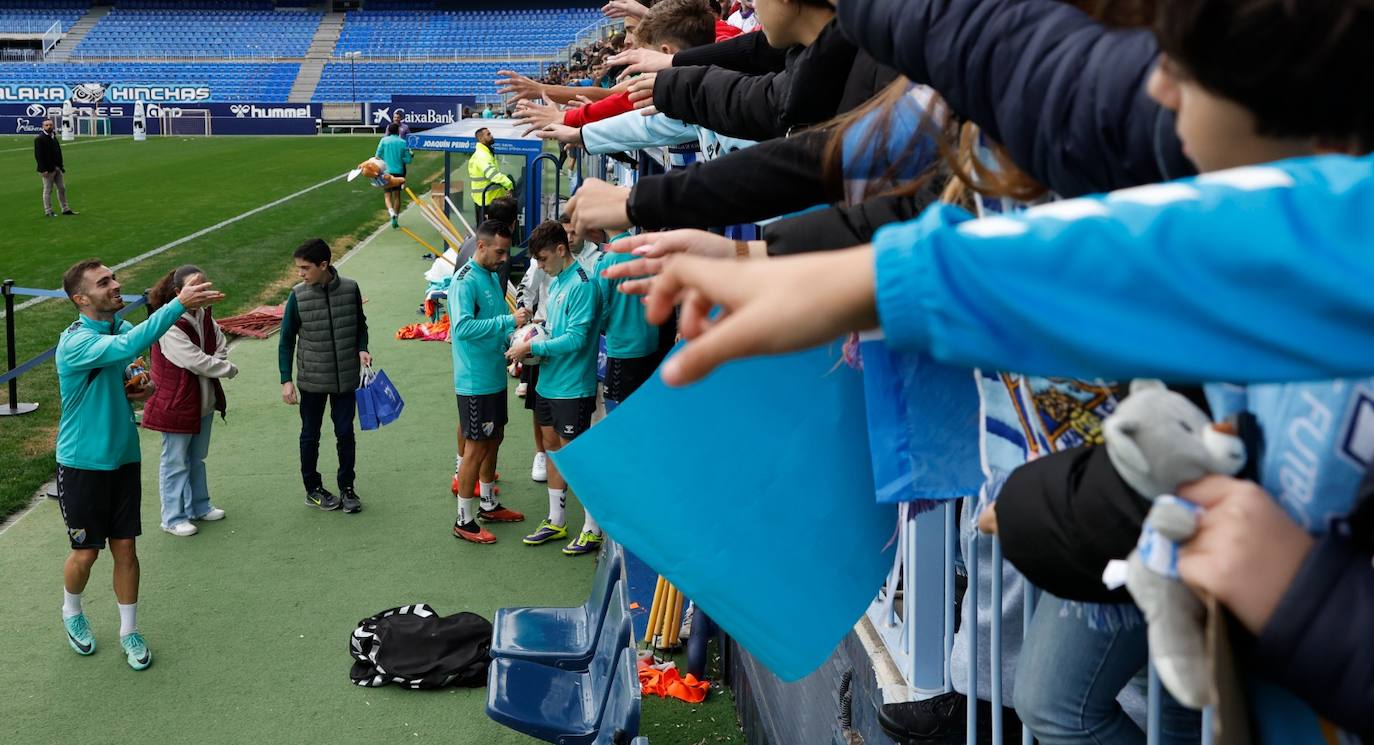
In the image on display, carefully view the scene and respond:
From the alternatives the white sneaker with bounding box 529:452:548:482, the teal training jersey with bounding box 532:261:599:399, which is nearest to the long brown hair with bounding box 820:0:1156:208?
the teal training jersey with bounding box 532:261:599:399

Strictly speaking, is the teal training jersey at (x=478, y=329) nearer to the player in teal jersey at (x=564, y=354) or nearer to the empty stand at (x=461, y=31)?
the player in teal jersey at (x=564, y=354)

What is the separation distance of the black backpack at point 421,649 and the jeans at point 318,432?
2016 millimetres

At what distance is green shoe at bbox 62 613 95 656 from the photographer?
5945 mm

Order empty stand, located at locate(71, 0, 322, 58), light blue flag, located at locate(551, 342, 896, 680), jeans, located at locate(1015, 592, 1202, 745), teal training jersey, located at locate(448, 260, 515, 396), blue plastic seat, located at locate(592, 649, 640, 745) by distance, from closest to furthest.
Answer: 1. jeans, located at locate(1015, 592, 1202, 745)
2. light blue flag, located at locate(551, 342, 896, 680)
3. blue plastic seat, located at locate(592, 649, 640, 745)
4. teal training jersey, located at locate(448, 260, 515, 396)
5. empty stand, located at locate(71, 0, 322, 58)

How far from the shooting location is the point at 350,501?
7.96 metres

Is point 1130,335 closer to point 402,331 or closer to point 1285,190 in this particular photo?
point 1285,190

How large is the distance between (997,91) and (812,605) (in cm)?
101

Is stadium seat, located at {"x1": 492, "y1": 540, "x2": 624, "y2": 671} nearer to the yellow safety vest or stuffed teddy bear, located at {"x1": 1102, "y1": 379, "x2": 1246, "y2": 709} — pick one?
stuffed teddy bear, located at {"x1": 1102, "y1": 379, "x2": 1246, "y2": 709}

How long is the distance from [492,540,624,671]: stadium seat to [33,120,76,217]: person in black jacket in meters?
20.4

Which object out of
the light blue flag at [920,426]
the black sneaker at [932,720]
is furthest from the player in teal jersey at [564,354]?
the light blue flag at [920,426]

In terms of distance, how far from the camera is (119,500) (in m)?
5.85

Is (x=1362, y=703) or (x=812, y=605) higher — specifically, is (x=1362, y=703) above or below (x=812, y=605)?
above

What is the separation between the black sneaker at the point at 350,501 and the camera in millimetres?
7941

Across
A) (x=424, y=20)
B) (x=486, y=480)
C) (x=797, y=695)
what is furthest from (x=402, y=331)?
(x=424, y=20)
